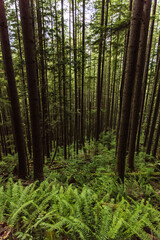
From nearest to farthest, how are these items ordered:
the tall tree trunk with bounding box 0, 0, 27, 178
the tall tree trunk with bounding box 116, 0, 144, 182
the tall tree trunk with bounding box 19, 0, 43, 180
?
the tall tree trunk with bounding box 116, 0, 144, 182 → the tall tree trunk with bounding box 19, 0, 43, 180 → the tall tree trunk with bounding box 0, 0, 27, 178

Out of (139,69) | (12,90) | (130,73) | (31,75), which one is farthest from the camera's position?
(139,69)

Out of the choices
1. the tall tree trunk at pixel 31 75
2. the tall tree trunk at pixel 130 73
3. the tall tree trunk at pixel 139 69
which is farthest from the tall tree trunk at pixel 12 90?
the tall tree trunk at pixel 139 69

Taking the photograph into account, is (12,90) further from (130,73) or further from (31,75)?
(130,73)

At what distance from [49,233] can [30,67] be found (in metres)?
3.78

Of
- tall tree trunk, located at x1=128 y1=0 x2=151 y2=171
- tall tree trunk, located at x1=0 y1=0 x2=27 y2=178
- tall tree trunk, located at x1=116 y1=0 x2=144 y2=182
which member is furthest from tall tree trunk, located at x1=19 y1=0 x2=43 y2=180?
tall tree trunk, located at x1=128 y1=0 x2=151 y2=171

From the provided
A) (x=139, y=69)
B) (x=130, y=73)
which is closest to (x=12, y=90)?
(x=130, y=73)

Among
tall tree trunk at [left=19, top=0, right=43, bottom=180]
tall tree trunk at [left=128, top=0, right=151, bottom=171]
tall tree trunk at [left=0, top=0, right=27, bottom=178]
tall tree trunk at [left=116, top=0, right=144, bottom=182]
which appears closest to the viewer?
tall tree trunk at [left=116, top=0, right=144, bottom=182]

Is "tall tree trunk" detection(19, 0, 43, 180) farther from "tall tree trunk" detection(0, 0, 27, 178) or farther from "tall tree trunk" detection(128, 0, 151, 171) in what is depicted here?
"tall tree trunk" detection(128, 0, 151, 171)

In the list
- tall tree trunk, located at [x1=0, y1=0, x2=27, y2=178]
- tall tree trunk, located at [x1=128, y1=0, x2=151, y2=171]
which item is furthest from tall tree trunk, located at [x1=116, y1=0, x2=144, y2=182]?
tall tree trunk, located at [x1=0, y1=0, x2=27, y2=178]

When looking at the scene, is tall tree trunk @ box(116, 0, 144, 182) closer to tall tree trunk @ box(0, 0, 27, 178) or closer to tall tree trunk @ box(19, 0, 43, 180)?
tall tree trunk @ box(19, 0, 43, 180)

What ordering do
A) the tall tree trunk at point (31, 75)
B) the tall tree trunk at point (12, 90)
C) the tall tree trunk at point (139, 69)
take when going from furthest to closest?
1. the tall tree trunk at point (139, 69)
2. the tall tree trunk at point (12, 90)
3. the tall tree trunk at point (31, 75)

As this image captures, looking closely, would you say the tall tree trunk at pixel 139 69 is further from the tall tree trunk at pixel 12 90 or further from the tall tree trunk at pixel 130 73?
the tall tree trunk at pixel 12 90

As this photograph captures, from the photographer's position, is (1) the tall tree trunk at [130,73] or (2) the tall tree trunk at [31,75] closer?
(1) the tall tree trunk at [130,73]

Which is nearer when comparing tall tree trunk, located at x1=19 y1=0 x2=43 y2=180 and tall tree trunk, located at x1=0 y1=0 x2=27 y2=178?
tall tree trunk, located at x1=19 y1=0 x2=43 y2=180
